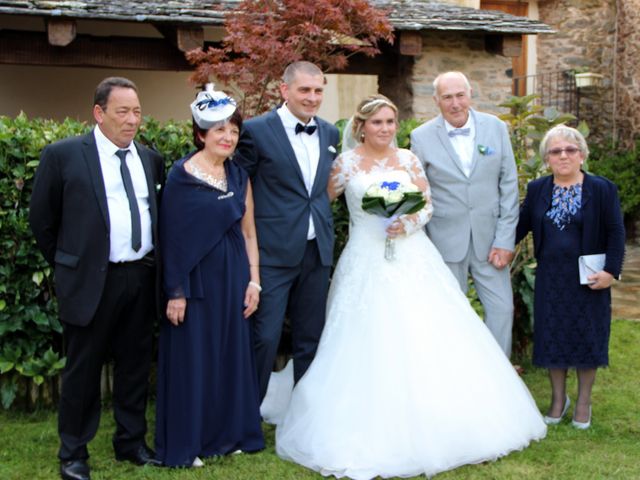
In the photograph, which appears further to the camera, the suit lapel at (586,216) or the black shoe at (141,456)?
the suit lapel at (586,216)

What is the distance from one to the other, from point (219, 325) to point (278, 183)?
902 millimetres

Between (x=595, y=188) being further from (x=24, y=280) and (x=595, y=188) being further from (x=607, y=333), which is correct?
(x=24, y=280)

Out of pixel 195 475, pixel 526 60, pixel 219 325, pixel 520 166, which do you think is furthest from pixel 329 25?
pixel 526 60

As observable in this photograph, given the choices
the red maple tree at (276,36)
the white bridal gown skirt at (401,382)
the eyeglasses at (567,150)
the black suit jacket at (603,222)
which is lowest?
the white bridal gown skirt at (401,382)

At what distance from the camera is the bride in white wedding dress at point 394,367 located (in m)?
4.29

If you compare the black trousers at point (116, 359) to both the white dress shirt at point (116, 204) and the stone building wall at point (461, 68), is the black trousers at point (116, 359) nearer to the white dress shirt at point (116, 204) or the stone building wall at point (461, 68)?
the white dress shirt at point (116, 204)

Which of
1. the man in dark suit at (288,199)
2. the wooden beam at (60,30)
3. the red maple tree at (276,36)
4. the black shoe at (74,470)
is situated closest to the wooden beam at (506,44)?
the red maple tree at (276,36)

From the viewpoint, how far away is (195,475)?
430 cm

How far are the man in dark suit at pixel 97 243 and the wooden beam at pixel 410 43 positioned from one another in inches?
261

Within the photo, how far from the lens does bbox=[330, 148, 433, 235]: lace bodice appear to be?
15.9 ft

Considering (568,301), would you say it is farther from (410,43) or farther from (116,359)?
(410,43)

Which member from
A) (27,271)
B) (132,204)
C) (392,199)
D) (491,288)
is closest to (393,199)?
(392,199)

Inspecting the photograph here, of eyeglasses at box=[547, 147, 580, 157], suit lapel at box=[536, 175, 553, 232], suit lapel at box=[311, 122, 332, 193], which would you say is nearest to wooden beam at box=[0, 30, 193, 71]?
suit lapel at box=[311, 122, 332, 193]

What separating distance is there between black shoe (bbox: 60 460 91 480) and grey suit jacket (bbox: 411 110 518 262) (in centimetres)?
252
